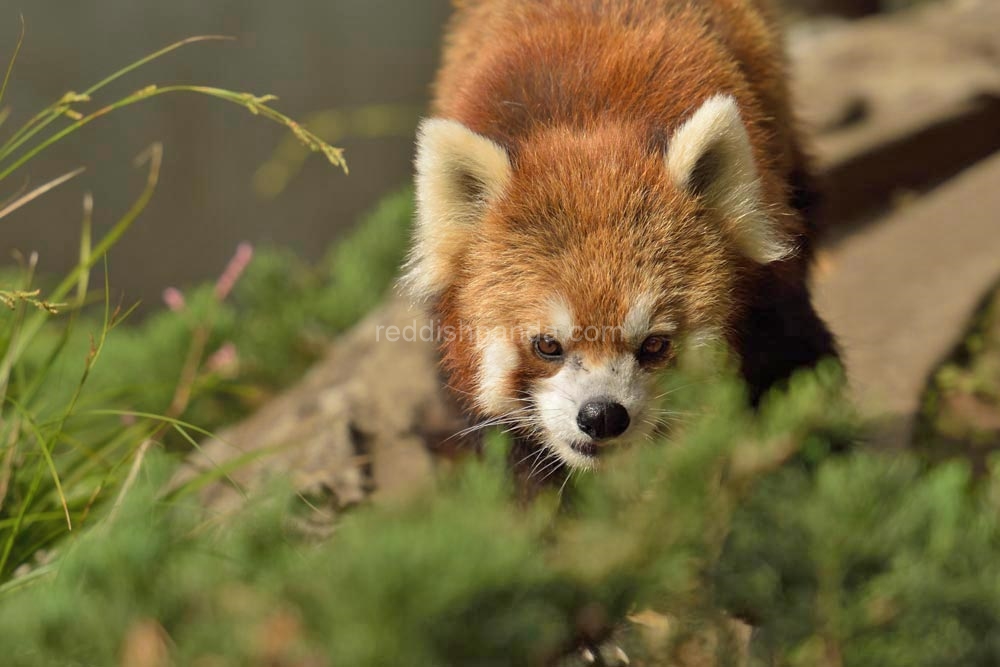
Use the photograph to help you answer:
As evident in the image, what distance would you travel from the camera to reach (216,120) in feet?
19.9

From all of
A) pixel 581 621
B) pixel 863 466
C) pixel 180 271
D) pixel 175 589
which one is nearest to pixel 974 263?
pixel 863 466

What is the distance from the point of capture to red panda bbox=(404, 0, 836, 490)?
7.41ft

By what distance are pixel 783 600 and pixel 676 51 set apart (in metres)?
1.53

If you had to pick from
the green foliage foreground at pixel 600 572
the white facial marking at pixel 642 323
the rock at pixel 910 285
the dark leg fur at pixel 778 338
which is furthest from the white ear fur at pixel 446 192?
A: the rock at pixel 910 285

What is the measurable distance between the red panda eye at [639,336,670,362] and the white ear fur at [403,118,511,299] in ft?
1.62

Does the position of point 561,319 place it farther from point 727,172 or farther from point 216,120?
point 216,120

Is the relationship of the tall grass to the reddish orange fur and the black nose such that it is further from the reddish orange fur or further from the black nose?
the black nose

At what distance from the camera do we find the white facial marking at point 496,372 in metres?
2.36

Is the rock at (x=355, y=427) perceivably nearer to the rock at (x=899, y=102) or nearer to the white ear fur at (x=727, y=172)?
the white ear fur at (x=727, y=172)

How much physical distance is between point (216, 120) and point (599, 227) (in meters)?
4.34

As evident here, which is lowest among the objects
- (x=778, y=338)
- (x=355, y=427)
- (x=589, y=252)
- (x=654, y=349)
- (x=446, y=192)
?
Answer: (x=355, y=427)

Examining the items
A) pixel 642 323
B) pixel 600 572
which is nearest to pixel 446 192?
pixel 642 323

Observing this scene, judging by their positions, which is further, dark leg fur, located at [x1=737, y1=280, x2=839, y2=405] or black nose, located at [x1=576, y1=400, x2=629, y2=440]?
dark leg fur, located at [x1=737, y1=280, x2=839, y2=405]

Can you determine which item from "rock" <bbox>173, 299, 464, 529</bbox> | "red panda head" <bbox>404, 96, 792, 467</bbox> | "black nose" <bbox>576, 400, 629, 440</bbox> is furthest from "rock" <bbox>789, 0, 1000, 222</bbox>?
Result: "black nose" <bbox>576, 400, 629, 440</bbox>
